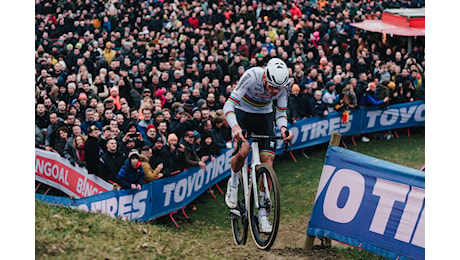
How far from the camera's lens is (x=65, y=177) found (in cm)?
1282

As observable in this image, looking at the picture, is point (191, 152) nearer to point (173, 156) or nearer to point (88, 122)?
point (173, 156)

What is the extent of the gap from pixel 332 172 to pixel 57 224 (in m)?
4.23

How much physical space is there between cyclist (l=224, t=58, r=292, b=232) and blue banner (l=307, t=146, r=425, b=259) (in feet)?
3.97

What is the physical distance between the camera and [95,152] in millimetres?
11781

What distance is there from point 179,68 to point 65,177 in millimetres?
6369

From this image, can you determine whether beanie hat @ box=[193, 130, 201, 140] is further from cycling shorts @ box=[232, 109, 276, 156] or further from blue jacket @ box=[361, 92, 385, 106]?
blue jacket @ box=[361, 92, 385, 106]

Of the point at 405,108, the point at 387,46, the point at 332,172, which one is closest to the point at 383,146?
the point at 405,108

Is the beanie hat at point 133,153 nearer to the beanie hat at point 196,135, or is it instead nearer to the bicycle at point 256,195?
the beanie hat at point 196,135

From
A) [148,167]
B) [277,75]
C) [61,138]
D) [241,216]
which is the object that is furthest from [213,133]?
[277,75]

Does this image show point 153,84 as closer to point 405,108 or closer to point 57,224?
point 405,108

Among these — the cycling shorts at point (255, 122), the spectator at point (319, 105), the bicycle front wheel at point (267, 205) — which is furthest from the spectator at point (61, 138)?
the spectator at point (319, 105)

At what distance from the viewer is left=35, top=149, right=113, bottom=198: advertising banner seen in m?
11.7

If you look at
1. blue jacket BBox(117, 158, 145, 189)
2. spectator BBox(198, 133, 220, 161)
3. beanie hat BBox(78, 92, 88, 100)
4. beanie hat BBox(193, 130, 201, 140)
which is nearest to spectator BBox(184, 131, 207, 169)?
beanie hat BBox(193, 130, 201, 140)

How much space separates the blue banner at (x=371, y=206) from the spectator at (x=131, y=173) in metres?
3.56
